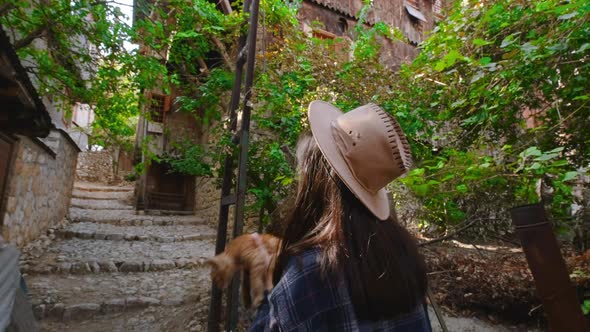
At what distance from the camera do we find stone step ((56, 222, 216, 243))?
6.99 m

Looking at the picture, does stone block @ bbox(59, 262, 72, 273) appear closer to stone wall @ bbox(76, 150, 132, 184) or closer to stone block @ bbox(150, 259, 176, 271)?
stone block @ bbox(150, 259, 176, 271)

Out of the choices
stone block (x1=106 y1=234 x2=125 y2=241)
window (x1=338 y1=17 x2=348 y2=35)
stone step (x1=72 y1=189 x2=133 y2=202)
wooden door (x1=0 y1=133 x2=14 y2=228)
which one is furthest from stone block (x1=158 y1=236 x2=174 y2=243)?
window (x1=338 y1=17 x2=348 y2=35)

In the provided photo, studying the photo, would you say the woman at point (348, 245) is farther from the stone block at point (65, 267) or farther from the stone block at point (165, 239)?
the stone block at point (165, 239)

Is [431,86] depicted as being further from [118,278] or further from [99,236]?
[99,236]

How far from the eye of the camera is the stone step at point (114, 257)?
496 cm

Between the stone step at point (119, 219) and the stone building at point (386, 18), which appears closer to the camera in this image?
the stone building at point (386, 18)

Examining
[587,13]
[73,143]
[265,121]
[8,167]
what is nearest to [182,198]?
[73,143]

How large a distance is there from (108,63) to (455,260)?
519 cm

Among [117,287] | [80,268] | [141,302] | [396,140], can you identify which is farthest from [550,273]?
[80,268]

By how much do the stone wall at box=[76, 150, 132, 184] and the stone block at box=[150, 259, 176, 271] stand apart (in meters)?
14.0

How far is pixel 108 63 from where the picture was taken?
425 cm

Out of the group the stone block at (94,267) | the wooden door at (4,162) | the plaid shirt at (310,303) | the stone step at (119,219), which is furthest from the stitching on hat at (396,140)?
the stone step at (119,219)

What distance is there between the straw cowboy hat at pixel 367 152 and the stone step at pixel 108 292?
3.77m

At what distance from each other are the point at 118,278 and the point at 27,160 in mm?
2439
